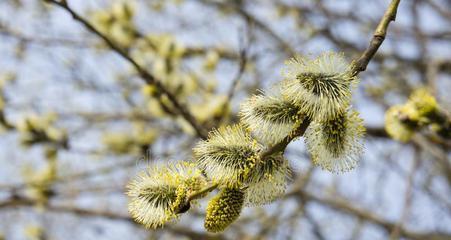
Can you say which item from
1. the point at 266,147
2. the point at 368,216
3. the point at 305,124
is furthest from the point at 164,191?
the point at 368,216

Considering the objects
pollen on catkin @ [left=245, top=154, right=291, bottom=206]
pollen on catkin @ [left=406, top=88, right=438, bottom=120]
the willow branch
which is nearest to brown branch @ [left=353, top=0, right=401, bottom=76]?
the willow branch

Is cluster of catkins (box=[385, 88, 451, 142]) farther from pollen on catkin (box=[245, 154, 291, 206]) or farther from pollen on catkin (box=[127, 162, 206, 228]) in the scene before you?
pollen on catkin (box=[127, 162, 206, 228])

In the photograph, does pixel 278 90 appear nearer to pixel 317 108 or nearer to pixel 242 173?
pixel 317 108

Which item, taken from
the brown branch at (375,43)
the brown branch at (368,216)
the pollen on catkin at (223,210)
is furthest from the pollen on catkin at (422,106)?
the brown branch at (368,216)

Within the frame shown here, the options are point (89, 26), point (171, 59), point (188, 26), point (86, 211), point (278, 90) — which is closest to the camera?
point (278, 90)

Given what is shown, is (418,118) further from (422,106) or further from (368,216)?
(368,216)

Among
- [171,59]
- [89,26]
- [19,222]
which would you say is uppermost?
[89,26]

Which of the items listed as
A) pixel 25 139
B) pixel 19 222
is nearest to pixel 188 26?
pixel 25 139

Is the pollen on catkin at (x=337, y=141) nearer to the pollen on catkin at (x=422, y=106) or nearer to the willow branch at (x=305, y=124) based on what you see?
the willow branch at (x=305, y=124)
